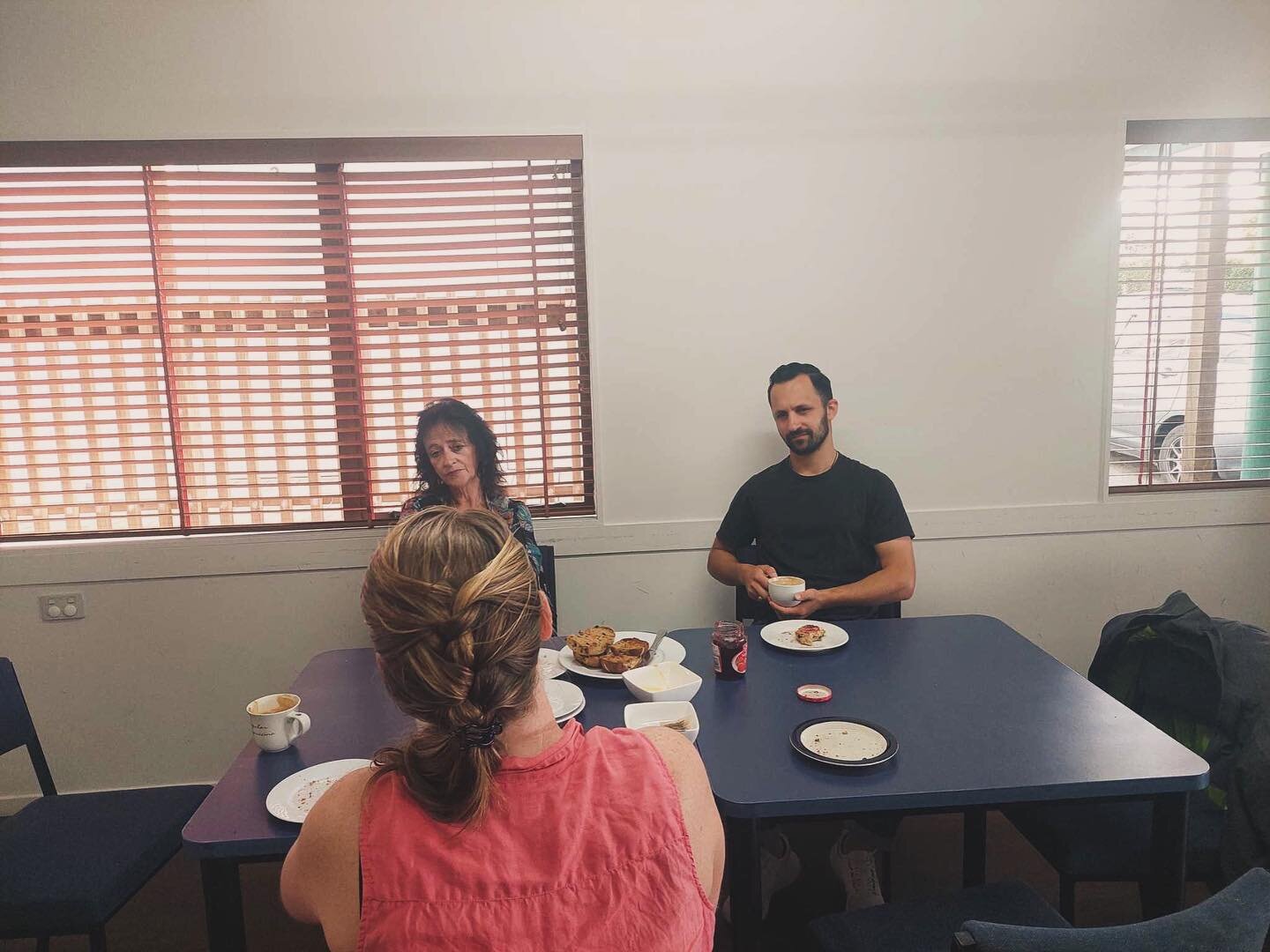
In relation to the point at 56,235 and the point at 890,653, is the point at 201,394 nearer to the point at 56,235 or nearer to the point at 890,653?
the point at 56,235

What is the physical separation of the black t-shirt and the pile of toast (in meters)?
0.81

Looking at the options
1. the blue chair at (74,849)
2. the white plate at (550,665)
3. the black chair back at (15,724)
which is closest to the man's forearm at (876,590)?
the white plate at (550,665)

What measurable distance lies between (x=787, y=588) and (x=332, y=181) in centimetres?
197

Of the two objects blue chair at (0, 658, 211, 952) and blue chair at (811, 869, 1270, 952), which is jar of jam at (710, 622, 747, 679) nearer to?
blue chair at (811, 869, 1270, 952)

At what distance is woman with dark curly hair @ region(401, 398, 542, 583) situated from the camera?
2398mm

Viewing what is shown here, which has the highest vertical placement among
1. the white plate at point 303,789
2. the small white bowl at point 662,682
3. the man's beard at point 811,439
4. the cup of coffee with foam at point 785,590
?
the man's beard at point 811,439

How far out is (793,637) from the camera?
6.73 feet

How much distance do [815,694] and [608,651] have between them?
18.5 inches

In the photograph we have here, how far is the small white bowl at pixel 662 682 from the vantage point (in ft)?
5.48

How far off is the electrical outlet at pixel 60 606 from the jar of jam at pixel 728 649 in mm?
2245

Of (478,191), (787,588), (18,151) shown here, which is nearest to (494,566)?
(787,588)

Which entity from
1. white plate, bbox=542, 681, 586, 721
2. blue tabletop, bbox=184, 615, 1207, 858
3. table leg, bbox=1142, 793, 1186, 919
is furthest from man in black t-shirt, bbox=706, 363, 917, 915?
table leg, bbox=1142, 793, 1186, 919

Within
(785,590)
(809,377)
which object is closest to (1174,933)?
(785,590)

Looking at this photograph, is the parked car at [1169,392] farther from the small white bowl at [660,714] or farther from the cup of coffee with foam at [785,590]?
the small white bowl at [660,714]
